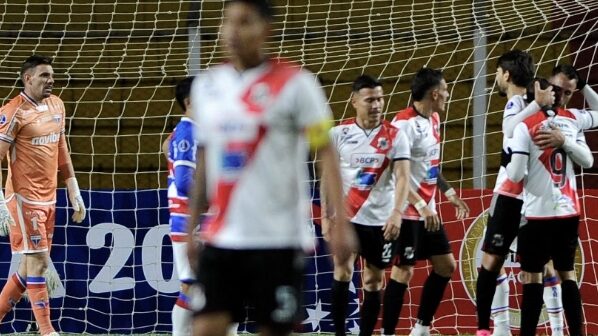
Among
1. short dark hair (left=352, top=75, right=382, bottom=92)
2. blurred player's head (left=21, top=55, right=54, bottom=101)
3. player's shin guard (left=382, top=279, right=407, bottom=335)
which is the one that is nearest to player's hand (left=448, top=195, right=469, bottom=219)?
player's shin guard (left=382, top=279, right=407, bottom=335)

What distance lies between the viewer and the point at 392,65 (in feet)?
37.1

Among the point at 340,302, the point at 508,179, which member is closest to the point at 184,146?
the point at 340,302

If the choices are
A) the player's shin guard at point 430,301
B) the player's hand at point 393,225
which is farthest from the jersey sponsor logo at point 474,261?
the player's hand at point 393,225

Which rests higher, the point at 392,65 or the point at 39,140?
the point at 392,65

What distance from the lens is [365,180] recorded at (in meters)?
7.85

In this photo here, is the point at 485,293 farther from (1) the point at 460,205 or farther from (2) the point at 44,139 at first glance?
(2) the point at 44,139

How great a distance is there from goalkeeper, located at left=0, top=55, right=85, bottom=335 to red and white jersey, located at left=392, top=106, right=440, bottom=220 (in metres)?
2.36

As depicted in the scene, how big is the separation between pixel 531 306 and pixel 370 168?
1.32 metres

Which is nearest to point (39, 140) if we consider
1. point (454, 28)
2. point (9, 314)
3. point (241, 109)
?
point (9, 314)

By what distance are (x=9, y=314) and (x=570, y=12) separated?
4896 mm

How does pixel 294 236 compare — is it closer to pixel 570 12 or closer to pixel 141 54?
pixel 570 12

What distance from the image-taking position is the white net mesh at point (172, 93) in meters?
9.28

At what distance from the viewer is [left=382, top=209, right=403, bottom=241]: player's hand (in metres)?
7.49

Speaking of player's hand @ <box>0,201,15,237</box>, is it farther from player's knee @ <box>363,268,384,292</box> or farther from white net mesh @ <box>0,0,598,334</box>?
player's knee @ <box>363,268,384,292</box>
